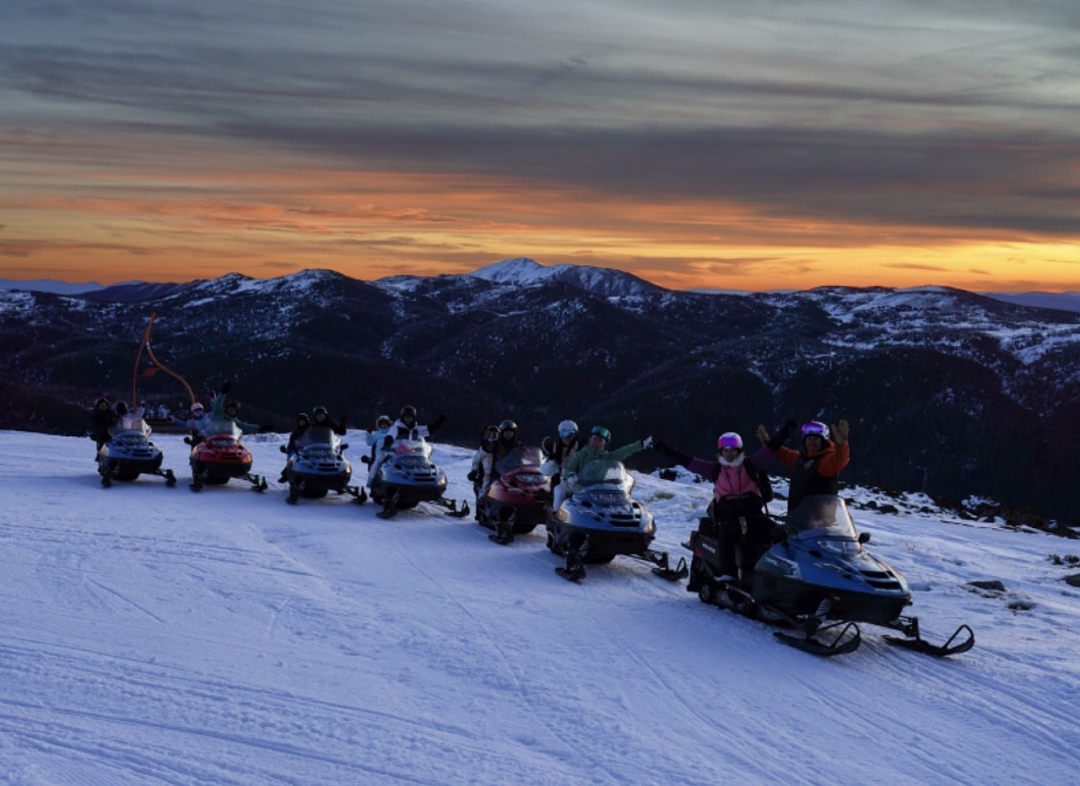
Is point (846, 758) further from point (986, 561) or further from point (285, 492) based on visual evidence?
point (285, 492)

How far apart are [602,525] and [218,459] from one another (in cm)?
980

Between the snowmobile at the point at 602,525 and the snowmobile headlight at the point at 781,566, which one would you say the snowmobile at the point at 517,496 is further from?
the snowmobile headlight at the point at 781,566

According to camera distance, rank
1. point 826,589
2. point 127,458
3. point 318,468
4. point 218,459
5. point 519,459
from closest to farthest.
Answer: point 826,589 → point 519,459 → point 318,468 → point 218,459 → point 127,458

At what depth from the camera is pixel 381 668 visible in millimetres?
8414

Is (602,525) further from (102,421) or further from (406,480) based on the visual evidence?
(102,421)

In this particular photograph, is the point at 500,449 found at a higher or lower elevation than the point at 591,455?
lower

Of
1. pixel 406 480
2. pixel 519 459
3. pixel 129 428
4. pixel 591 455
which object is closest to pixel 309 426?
pixel 406 480

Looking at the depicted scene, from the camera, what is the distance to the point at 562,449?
15344 mm

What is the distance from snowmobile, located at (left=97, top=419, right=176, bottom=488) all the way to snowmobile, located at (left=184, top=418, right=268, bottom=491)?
0.71 metres

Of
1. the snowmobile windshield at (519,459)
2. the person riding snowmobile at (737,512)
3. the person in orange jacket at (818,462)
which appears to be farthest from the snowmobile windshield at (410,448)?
the person in orange jacket at (818,462)

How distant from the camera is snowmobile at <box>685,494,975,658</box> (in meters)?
9.12

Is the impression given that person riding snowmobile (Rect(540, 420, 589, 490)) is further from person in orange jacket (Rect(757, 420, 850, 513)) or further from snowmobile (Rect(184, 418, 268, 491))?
snowmobile (Rect(184, 418, 268, 491))

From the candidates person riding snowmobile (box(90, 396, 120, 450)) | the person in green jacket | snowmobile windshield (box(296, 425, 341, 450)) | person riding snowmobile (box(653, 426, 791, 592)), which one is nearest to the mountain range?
person riding snowmobile (box(90, 396, 120, 450))

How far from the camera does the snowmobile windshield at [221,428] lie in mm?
20484
